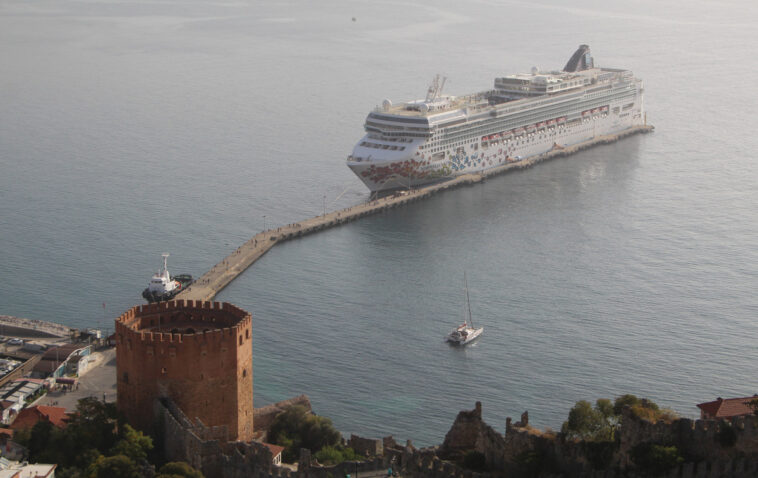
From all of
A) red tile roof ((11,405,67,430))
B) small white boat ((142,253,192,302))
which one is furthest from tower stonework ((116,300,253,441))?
small white boat ((142,253,192,302))

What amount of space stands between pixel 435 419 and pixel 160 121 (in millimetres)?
60988

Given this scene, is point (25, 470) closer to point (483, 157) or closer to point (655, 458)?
point (655, 458)

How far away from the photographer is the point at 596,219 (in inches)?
2803

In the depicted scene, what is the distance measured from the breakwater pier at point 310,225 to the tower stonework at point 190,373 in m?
21.9

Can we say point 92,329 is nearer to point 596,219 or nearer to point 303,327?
point 303,327

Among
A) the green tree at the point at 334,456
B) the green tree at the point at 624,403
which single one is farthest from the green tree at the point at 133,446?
the green tree at the point at 624,403

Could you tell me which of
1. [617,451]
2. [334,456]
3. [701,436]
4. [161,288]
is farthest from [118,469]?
[161,288]

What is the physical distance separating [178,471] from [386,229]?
41879 millimetres

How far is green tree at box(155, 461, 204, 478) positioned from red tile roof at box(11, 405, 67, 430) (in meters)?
6.08

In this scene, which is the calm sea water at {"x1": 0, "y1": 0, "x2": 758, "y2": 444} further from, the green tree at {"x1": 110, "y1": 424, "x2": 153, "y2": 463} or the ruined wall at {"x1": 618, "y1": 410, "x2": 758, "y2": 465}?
the ruined wall at {"x1": 618, "y1": 410, "x2": 758, "y2": 465}

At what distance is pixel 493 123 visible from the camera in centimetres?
9050

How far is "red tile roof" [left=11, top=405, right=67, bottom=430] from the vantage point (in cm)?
3441

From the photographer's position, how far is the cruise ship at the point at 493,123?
81.0m

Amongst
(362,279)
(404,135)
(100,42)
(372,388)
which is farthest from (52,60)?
(372,388)
